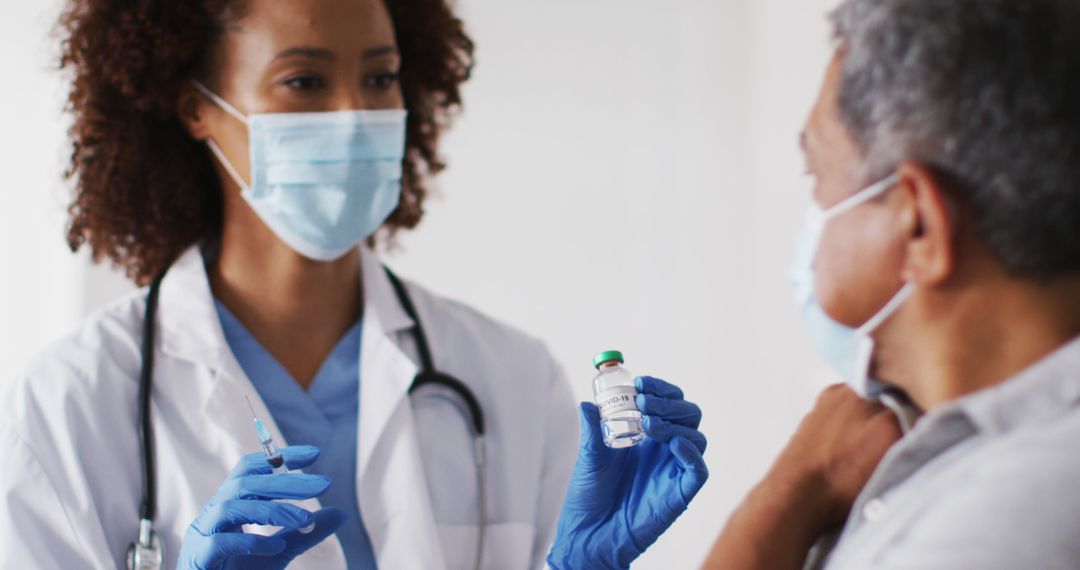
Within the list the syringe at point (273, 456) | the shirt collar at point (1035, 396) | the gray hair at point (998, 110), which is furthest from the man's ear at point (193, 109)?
the shirt collar at point (1035, 396)

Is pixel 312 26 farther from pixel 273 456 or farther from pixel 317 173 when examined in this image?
pixel 273 456

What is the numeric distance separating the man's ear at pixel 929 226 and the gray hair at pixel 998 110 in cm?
1

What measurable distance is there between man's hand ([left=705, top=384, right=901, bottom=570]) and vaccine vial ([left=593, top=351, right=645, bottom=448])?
0.17 m

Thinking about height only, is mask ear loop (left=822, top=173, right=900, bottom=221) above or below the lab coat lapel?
above

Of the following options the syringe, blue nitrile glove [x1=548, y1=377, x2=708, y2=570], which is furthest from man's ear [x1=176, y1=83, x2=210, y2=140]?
blue nitrile glove [x1=548, y1=377, x2=708, y2=570]

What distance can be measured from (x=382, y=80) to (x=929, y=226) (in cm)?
103

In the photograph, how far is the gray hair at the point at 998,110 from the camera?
0.85m

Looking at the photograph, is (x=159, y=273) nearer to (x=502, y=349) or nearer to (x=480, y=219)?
(x=502, y=349)

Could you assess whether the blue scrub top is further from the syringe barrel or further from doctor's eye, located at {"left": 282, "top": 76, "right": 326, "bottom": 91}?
doctor's eye, located at {"left": 282, "top": 76, "right": 326, "bottom": 91}

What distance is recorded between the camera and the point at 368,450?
158 centimetres

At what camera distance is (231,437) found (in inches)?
59.9

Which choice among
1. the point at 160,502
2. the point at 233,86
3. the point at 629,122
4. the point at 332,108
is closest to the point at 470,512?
the point at 160,502

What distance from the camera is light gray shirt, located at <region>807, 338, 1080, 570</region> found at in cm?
78

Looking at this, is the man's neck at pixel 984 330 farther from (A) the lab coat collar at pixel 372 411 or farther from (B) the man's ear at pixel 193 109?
(B) the man's ear at pixel 193 109
